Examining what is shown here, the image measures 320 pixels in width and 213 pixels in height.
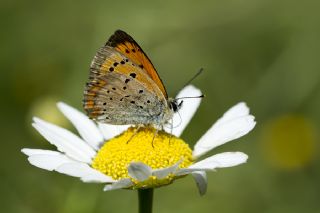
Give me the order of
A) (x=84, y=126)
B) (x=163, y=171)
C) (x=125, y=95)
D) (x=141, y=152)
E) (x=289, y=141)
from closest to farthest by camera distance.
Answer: (x=163, y=171) → (x=141, y=152) → (x=125, y=95) → (x=84, y=126) → (x=289, y=141)

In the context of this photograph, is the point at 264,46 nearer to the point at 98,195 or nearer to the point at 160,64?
the point at 160,64

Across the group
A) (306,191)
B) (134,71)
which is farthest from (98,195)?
(306,191)

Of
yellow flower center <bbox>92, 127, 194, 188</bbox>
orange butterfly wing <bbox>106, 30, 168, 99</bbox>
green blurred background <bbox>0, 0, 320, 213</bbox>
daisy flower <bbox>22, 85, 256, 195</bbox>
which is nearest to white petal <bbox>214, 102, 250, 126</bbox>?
daisy flower <bbox>22, 85, 256, 195</bbox>

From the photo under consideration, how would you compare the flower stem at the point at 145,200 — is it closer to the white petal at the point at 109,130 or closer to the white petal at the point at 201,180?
the white petal at the point at 201,180

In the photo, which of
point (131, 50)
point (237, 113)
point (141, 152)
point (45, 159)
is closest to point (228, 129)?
point (237, 113)

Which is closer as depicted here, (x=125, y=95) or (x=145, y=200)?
(x=145, y=200)

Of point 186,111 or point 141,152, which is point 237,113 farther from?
point 141,152

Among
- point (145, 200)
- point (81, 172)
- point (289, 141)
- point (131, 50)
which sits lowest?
point (289, 141)

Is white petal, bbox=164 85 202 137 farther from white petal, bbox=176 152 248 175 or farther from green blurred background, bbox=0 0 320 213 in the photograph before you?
white petal, bbox=176 152 248 175

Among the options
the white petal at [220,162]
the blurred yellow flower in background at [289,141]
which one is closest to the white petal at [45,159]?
the white petal at [220,162]
